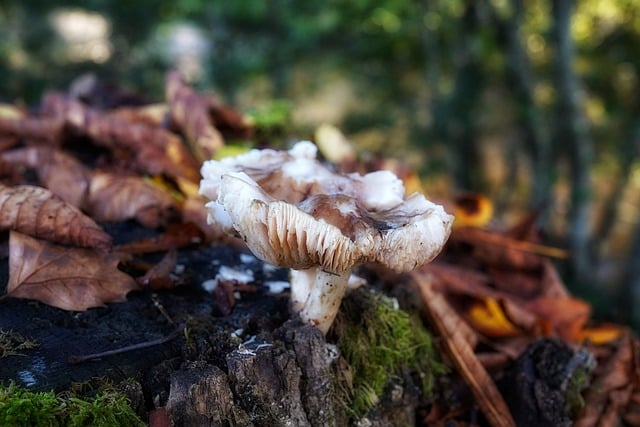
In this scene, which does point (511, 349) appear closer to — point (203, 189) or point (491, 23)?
point (203, 189)

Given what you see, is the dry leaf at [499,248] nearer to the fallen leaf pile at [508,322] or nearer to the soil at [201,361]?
the fallen leaf pile at [508,322]

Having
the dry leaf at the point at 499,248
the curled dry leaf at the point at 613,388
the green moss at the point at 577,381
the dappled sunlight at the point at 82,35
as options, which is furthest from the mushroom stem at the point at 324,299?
the dappled sunlight at the point at 82,35

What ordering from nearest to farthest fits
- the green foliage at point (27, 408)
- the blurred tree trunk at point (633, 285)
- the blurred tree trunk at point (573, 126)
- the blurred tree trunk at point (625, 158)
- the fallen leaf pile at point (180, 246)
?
the green foliage at point (27, 408) → the fallen leaf pile at point (180, 246) → the blurred tree trunk at point (573, 126) → the blurred tree trunk at point (633, 285) → the blurred tree trunk at point (625, 158)

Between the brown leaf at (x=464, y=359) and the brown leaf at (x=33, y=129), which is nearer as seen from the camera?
the brown leaf at (x=464, y=359)

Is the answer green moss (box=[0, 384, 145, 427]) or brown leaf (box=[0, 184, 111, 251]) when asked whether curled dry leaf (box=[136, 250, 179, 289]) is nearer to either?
brown leaf (box=[0, 184, 111, 251])

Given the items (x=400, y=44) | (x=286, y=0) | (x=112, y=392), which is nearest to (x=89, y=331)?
(x=112, y=392)

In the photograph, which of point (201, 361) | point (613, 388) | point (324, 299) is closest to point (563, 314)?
point (613, 388)

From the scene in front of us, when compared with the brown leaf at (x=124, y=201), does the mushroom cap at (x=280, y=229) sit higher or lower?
higher
